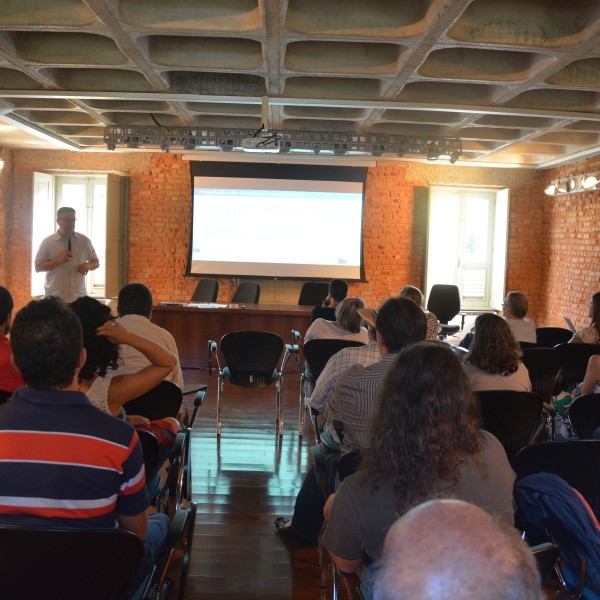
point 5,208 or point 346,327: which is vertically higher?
point 5,208

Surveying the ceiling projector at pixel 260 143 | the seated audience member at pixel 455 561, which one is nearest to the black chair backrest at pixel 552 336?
the ceiling projector at pixel 260 143

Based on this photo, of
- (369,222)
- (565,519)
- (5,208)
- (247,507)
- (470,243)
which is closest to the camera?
(565,519)

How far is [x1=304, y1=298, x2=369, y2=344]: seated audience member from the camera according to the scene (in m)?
5.26

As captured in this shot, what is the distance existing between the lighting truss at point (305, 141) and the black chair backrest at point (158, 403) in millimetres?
5399

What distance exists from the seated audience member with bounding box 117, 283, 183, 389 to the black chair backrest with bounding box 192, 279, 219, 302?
5718 millimetres

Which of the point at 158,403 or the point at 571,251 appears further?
the point at 571,251

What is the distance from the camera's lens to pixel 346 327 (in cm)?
531

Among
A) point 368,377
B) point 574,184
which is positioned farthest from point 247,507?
point 574,184

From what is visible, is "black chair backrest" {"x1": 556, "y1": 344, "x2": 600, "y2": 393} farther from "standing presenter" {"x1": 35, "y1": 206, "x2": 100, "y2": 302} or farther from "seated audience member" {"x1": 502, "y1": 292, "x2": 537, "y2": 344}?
"standing presenter" {"x1": 35, "y1": 206, "x2": 100, "y2": 302}

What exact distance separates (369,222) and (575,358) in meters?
6.48

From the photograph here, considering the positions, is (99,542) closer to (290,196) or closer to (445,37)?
(445,37)

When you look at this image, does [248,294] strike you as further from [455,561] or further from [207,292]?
[455,561]

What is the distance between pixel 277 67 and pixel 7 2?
7.16 feet

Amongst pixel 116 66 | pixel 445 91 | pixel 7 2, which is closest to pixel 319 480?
pixel 7 2
